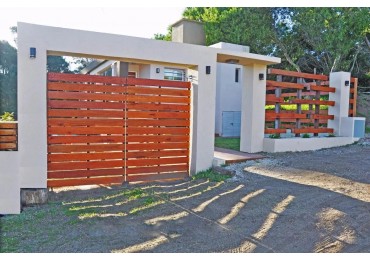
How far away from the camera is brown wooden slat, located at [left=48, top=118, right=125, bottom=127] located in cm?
625

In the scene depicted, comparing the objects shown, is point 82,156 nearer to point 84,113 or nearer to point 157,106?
point 84,113

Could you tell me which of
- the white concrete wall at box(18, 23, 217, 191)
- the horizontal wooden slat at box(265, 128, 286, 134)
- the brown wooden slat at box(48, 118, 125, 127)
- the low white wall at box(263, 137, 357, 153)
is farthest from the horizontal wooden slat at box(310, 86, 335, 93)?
the brown wooden slat at box(48, 118, 125, 127)

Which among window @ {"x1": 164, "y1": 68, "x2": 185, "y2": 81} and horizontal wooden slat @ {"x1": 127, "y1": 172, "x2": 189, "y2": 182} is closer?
horizontal wooden slat @ {"x1": 127, "y1": 172, "x2": 189, "y2": 182}

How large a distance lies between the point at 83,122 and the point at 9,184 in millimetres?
1741

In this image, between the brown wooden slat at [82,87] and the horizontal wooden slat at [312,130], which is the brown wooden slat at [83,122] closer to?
the brown wooden slat at [82,87]

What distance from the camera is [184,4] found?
6.41 metres

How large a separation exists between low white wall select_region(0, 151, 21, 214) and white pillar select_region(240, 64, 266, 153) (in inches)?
247

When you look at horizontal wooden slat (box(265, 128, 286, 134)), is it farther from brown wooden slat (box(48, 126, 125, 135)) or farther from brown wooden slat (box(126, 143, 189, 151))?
brown wooden slat (box(48, 126, 125, 135))

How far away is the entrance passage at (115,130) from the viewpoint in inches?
249

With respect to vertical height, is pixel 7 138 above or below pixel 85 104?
below

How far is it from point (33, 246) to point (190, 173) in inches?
168

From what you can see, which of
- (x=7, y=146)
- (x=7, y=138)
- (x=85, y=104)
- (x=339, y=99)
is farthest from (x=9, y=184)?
(x=339, y=99)

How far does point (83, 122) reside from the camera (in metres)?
6.52
